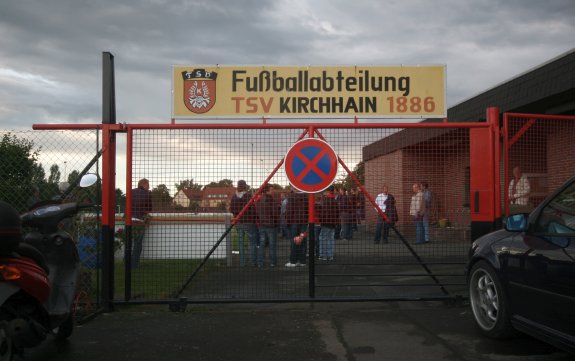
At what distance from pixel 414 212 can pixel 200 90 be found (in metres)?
3.06

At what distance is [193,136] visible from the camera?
21.3ft

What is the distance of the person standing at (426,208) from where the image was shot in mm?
6676

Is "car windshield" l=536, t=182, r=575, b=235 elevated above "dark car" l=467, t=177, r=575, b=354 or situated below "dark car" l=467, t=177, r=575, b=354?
above

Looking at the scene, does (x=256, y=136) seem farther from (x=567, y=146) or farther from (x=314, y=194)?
(x=567, y=146)

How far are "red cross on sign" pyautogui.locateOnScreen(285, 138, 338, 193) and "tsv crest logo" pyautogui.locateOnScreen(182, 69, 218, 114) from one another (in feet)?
4.28

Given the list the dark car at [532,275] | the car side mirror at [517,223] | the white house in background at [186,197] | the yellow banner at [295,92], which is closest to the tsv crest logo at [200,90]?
the yellow banner at [295,92]

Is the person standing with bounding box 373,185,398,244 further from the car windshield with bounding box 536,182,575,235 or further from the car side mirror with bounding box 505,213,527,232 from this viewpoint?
the car windshield with bounding box 536,182,575,235

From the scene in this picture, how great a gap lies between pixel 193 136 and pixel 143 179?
31.1 inches

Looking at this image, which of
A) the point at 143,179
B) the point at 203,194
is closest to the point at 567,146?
the point at 203,194

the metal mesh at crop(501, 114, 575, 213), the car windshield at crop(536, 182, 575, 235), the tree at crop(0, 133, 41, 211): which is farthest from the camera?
the metal mesh at crop(501, 114, 575, 213)

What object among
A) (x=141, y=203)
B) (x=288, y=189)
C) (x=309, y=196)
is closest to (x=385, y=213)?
(x=309, y=196)

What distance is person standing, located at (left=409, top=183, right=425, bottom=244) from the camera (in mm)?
6646

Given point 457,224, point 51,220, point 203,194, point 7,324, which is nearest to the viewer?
point 7,324

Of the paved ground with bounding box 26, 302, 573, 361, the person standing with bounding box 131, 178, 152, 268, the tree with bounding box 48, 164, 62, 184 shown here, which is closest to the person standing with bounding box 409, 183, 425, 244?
the paved ground with bounding box 26, 302, 573, 361
